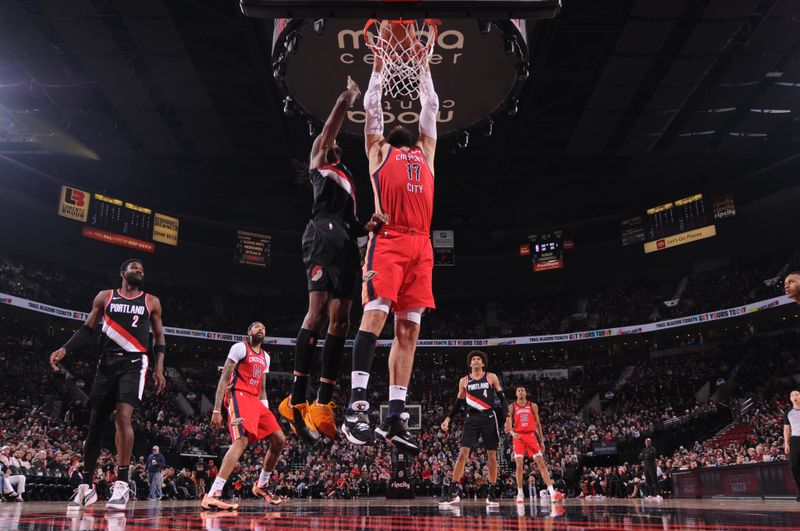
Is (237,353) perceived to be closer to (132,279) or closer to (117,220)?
(132,279)

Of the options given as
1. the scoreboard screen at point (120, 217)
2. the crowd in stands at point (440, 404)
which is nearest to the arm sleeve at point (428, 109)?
the crowd in stands at point (440, 404)

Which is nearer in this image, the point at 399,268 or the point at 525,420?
the point at 399,268

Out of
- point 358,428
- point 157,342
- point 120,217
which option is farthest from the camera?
point 120,217

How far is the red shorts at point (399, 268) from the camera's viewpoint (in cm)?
454

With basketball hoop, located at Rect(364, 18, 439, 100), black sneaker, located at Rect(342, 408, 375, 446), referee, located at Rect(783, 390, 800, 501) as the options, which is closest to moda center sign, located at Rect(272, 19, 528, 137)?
basketball hoop, located at Rect(364, 18, 439, 100)

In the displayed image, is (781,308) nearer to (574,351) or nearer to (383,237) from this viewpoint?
(574,351)

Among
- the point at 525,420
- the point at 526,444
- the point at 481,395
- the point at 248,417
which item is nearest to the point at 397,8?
the point at 248,417

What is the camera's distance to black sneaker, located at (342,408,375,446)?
441cm

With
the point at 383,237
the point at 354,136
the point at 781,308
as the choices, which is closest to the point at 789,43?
the point at 781,308

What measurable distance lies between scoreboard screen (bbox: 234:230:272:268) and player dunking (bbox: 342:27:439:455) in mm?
26758

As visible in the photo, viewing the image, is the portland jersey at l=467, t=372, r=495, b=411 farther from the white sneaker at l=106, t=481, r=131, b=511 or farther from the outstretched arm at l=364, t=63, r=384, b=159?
the outstretched arm at l=364, t=63, r=384, b=159

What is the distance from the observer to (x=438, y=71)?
42.2ft

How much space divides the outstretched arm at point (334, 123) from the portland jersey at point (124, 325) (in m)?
2.79

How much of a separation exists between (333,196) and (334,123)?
62cm
